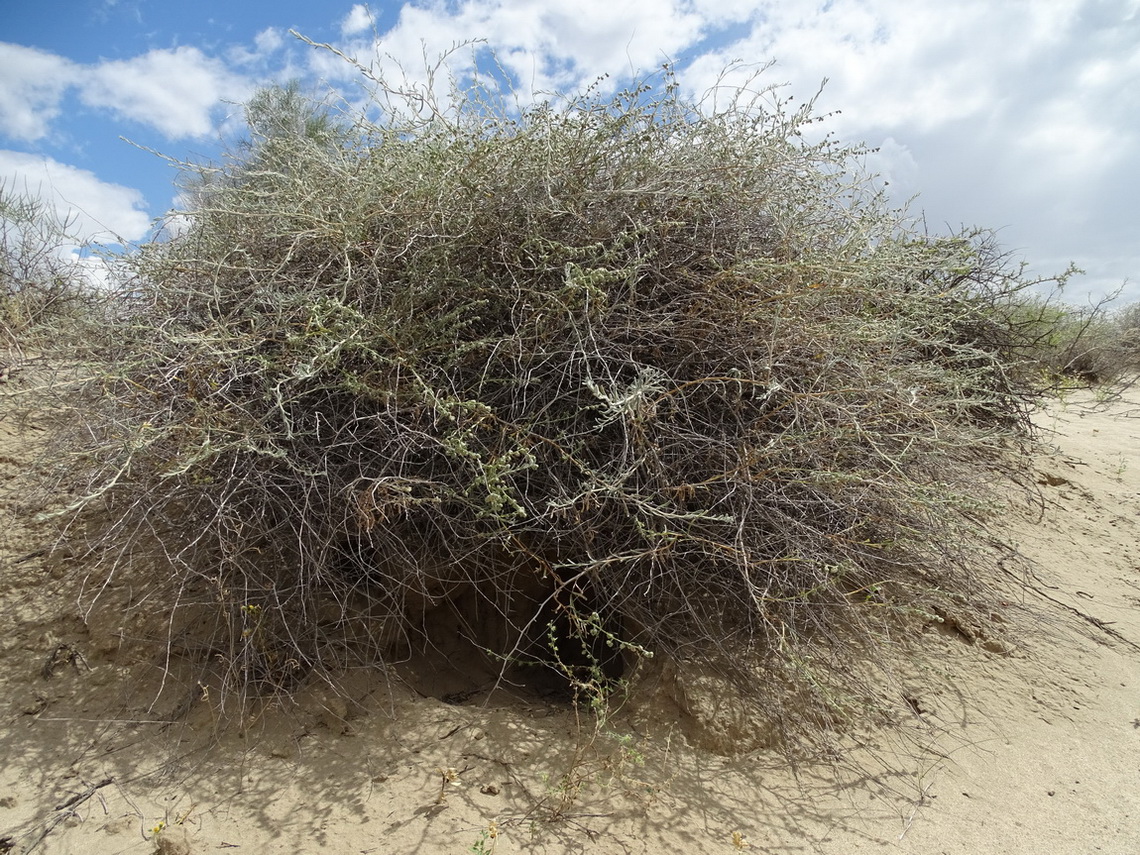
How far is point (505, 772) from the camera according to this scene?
88.4 inches

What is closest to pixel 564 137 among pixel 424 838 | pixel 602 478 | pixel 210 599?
pixel 602 478

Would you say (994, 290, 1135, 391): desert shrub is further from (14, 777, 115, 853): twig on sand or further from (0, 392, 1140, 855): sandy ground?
(14, 777, 115, 853): twig on sand

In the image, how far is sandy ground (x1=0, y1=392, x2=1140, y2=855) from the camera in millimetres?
2051

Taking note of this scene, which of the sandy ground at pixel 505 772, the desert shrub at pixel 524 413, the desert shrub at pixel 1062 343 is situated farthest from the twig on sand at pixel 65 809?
the desert shrub at pixel 1062 343

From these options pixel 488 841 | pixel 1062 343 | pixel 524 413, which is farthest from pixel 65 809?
pixel 1062 343

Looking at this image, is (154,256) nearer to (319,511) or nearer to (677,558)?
(319,511)

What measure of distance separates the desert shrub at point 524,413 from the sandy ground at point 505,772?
0.26 metres

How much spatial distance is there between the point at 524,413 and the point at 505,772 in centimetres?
117

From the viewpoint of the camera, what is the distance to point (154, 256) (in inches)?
118

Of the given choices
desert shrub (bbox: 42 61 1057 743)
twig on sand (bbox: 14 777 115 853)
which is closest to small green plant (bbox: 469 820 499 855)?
desert shrub (bbox: 42 61 1057 743)

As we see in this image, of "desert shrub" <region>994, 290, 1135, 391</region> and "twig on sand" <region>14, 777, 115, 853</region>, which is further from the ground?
"desert shrub" <region>994, 290, 1135, 391</region>

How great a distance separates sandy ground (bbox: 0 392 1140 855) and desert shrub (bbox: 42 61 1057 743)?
26cm

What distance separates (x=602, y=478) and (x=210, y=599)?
154cm

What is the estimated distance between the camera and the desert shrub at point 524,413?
2.36 metres
